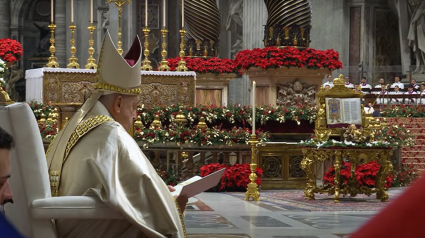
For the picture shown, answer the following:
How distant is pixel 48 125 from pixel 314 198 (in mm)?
4455

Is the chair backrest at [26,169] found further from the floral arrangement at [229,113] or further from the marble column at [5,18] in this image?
the marble column at [5,18]

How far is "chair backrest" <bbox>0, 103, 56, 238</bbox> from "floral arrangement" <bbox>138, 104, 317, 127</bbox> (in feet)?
34.3

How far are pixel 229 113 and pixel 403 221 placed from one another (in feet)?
45.6

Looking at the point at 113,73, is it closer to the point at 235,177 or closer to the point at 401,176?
the point at 235,177

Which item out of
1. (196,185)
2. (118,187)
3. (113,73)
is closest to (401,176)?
(196,185)

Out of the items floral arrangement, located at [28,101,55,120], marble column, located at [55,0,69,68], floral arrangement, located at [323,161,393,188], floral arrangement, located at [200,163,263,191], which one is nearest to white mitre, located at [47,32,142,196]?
floral arrangement, located at [323,161,393,188]

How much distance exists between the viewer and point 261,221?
8672 mm

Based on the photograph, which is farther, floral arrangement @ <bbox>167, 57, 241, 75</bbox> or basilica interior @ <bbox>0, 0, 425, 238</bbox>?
floral arrangement @ <bbox>167, 57, 241, 75</bbox>

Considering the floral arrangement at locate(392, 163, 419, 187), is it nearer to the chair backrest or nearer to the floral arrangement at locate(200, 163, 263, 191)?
the floral arrangement at locate(200, 163, 263, 191)

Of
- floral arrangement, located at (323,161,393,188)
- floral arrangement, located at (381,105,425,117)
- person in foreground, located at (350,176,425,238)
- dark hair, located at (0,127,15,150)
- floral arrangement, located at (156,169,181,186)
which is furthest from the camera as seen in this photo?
floral arrangement, located at (381,105,425,117)

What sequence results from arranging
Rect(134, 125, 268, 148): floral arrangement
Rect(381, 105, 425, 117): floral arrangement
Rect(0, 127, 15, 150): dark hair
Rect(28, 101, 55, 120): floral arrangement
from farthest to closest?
Rect(381, 105, 425, 117): floral arrangement < Rect(28, 101, 55, 120): floral arrangement < Rect(134, 125, 268, 148): floral arrangement < Rect(0, 127, 15, 150): dark hair

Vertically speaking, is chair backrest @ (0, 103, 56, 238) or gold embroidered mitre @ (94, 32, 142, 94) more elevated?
gold embroidered mitre @ (94, 32, 142, 94)

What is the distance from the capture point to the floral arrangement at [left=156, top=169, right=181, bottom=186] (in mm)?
12891

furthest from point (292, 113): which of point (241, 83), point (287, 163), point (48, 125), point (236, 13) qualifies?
point (236, 13)
